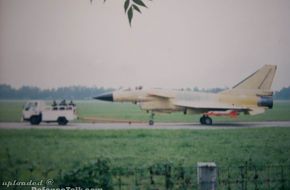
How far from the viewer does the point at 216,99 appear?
5152 mm

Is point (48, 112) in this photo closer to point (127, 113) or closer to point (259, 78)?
point (127, 113)

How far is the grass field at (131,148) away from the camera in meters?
4.71

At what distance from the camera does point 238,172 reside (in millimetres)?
4918

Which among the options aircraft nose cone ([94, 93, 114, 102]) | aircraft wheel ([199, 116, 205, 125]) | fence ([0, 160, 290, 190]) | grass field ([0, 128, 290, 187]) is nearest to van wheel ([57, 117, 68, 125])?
grass field ([0, 128, 290, 187])

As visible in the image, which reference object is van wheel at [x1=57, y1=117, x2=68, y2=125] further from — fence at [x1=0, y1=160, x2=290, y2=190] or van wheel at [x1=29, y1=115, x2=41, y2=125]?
fence at [x1=0, y1=160, x2=290, y2=190]

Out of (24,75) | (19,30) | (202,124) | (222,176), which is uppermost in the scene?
(19,30)

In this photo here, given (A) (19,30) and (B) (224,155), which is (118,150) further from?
(A) (19,30)

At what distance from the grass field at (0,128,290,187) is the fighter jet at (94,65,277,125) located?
0.20 meters

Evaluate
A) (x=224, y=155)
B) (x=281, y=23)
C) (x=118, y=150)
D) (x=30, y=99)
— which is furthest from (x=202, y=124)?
(x=30, y=99)

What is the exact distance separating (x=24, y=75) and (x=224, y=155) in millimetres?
1958

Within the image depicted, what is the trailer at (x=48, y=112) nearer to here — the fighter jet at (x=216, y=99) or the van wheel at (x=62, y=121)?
the van wheel at (x=62, y=121)

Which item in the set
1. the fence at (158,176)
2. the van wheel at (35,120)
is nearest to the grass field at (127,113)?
the van wheel at (35,120)

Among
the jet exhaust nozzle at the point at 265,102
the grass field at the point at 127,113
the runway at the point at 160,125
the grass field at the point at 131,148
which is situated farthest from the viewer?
the jet exhaust nozzle at the point at 265,102

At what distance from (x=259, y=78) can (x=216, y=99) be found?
45 cm
